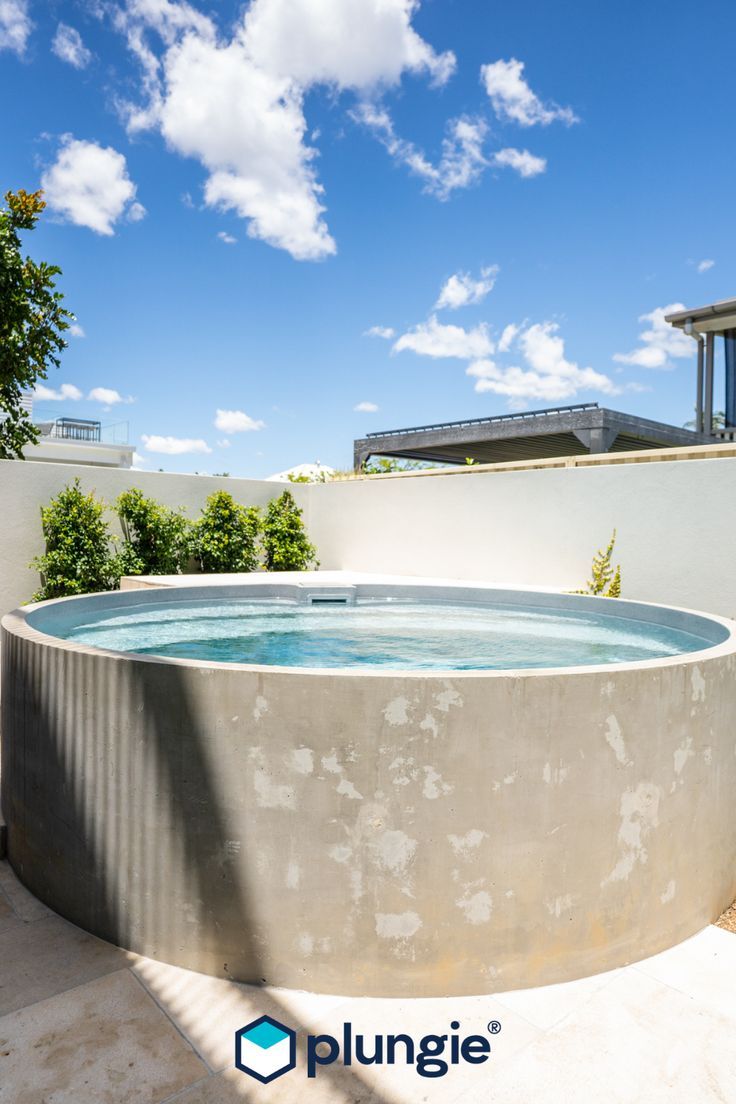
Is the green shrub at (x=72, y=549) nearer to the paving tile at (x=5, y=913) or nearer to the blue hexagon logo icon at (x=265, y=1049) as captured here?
the paving tile at (x=5, y=913)

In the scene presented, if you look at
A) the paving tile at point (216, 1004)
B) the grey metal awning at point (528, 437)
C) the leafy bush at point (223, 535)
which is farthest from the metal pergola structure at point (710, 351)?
the paving tile at point (216, 1004)

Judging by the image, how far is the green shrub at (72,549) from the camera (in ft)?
33.6

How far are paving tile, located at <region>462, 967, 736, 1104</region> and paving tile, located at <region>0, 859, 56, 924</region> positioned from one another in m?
1.94

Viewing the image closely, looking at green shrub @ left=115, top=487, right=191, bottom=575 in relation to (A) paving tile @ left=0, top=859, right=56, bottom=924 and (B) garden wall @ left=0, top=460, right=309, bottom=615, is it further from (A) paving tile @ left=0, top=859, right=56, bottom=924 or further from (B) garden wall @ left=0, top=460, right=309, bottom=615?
(A) paving tile @ left=0, top=859, right=56, bottom=924

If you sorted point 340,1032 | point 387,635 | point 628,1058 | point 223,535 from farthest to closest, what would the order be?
point 223,535 → point 387,635 → point 340,1032 → point 628,1058

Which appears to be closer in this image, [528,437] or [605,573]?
[605,573]

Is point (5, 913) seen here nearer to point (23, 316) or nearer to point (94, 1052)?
point (94, 1052)

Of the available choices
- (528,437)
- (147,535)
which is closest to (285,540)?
(147,535)

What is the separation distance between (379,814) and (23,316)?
16.9 feet

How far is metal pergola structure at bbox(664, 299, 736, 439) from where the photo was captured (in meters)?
11.1

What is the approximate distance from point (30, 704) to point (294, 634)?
3531 millimetres

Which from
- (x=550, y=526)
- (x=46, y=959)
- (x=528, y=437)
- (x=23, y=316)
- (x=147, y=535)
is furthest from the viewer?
(x=528, y=437)

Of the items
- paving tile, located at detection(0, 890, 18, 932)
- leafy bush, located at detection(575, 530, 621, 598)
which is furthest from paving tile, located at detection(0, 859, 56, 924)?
leafy bush, located at detection(575, 530, 621, 598)

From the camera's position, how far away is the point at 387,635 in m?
6.43
